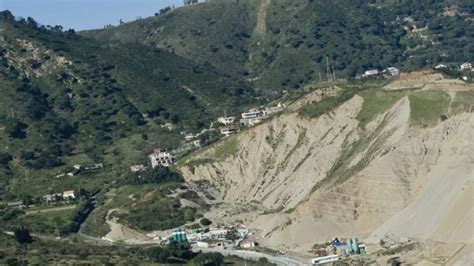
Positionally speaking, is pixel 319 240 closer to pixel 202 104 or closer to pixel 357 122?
pixel 357 122

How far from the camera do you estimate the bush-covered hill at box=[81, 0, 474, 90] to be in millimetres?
164500

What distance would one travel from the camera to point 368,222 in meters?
79.9

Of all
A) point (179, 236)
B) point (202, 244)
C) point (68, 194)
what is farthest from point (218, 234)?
point (68, 194)

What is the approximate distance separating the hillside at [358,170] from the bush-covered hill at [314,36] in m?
54.1

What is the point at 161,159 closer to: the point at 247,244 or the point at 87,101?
the point at 87,101

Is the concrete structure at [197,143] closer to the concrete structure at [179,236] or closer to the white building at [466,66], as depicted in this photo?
the concrete structure at [179,236]

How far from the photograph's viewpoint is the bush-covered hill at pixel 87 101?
121375 millimetres

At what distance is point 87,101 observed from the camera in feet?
462

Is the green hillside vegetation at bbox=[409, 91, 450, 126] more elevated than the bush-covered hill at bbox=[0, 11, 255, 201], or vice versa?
the bush-covered hill at bbox=[0, 11, 255, 201]

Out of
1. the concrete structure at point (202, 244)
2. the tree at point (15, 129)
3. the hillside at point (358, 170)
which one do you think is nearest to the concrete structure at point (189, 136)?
the hillside at point (358, 170)

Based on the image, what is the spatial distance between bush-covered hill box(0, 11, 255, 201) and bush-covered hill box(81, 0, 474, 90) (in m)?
11.1

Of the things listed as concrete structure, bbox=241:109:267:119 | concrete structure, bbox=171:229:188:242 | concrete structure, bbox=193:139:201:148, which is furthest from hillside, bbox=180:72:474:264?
concrete structure, bbox=241:109:267:119

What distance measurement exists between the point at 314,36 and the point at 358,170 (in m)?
90.7

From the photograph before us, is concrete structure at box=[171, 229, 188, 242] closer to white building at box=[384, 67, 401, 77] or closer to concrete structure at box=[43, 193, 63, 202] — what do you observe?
concrete structure at box=[43, 193, 63, 202]
